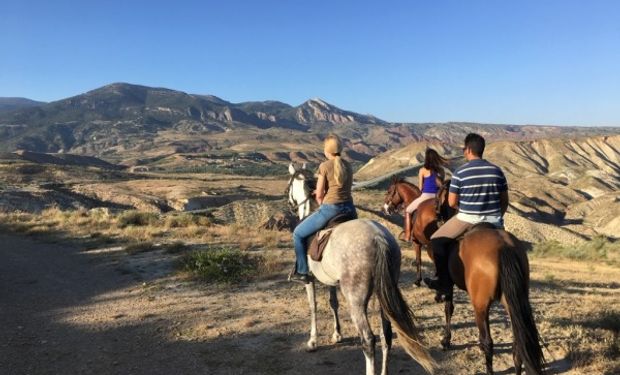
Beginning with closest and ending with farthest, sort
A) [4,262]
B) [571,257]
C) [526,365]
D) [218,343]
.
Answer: [526,365], [218,343], [4,262], [571,257]

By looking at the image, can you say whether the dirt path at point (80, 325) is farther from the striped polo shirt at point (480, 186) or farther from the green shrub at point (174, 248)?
the striped polo shirt at point (480, 186)

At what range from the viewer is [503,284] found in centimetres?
530

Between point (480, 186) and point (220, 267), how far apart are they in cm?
801

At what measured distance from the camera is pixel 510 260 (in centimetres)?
533

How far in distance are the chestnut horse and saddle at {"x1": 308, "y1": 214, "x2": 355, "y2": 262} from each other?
5.47ft

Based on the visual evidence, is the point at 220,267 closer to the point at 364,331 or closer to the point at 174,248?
the point at 174,248

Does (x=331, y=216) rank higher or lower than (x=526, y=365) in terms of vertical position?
higher

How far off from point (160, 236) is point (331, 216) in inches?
584

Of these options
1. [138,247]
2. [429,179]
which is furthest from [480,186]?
[138,247]

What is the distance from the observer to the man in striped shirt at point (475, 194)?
19.8ft

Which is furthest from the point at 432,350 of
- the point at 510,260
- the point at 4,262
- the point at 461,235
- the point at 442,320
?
the point at 4,262

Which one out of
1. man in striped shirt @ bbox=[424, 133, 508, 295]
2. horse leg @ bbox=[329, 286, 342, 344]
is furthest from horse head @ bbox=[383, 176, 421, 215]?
man in striped shirt @ bbox=[424, 133, 508, 295]

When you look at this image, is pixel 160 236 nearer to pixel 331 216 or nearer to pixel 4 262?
pixel 4 262

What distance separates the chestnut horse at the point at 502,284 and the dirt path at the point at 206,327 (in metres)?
1.40
